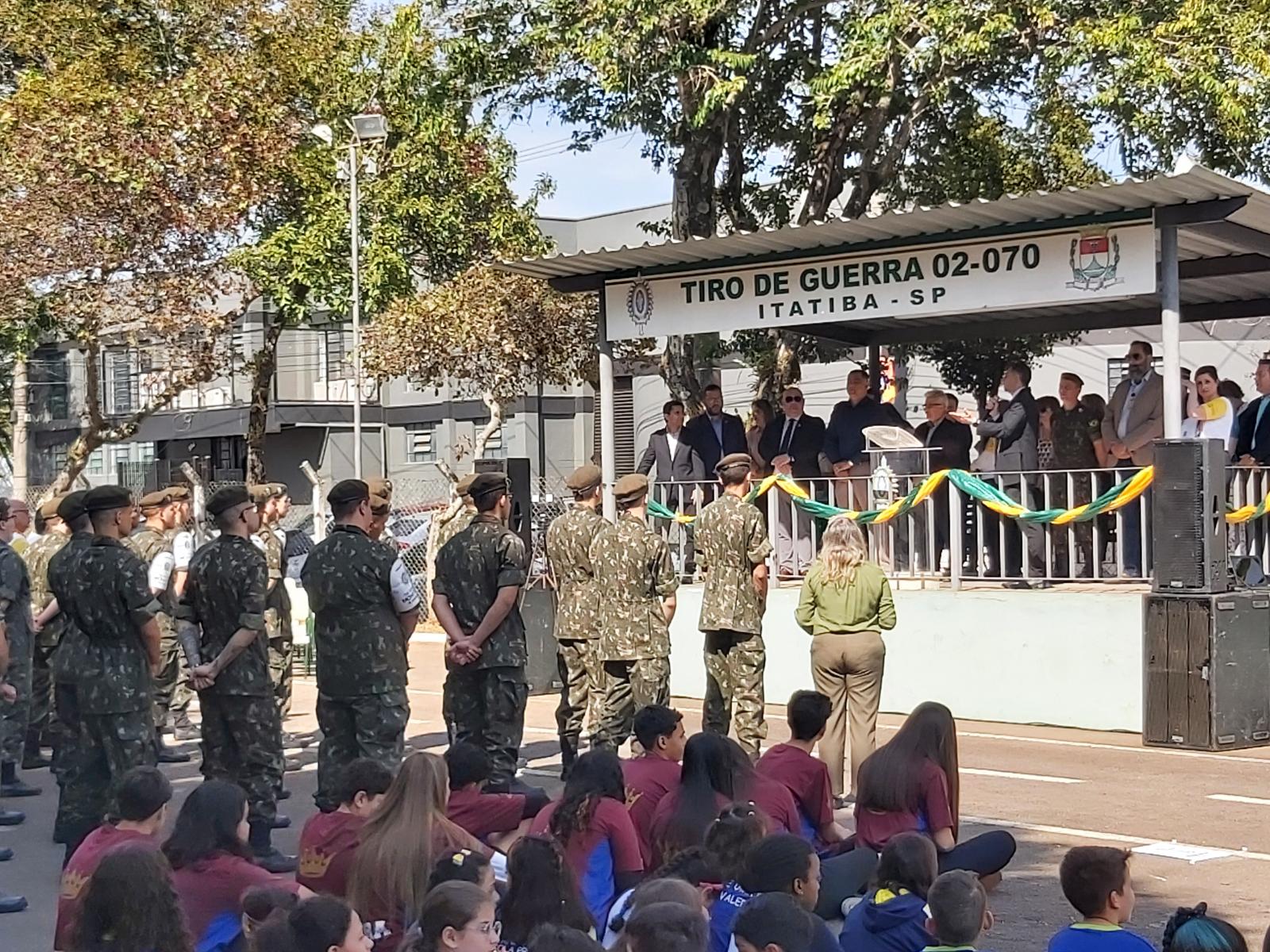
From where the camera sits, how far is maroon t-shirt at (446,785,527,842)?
587 centimetres

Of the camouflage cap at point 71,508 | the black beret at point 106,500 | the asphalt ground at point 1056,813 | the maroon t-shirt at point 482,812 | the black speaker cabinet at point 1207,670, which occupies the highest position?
the black beret at point 106,500

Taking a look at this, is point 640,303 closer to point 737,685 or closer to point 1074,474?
point 1074,474

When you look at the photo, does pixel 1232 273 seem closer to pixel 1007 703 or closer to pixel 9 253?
Answer: pixel 1007 703

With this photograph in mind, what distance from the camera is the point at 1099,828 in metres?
8.86

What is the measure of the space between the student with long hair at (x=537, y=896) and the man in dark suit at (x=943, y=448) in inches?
371

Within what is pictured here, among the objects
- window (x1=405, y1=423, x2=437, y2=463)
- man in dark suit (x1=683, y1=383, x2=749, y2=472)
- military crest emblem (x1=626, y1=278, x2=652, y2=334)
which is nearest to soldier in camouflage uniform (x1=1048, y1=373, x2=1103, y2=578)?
man in dark suit (x1=683, y1=383, x2=749, y2=472)

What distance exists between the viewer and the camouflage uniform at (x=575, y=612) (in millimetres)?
10094

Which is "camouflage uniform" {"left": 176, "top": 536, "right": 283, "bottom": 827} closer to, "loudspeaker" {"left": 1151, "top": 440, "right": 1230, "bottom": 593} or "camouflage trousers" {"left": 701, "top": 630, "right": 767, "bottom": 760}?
"camouflage trousers" {"left": 701, "top": 630, "right": 767, "bottom": 760}

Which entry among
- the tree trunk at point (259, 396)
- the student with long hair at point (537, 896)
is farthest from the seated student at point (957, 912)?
the tree trunk at point (259, 396)

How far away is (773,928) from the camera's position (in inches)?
157

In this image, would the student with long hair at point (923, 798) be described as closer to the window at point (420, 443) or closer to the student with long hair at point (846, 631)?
the student with long hair at point (846, 631)

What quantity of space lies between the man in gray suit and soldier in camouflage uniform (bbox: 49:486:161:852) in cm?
748

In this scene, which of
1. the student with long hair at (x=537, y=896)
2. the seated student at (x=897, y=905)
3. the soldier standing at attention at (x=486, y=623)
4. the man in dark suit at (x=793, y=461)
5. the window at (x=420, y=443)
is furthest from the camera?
the window at (x=420, y=443)

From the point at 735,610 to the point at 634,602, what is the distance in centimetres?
59
